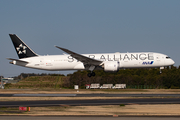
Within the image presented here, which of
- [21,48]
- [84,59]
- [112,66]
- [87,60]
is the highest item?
[21,48]

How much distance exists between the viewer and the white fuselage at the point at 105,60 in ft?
126

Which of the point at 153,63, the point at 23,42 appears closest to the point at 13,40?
the point at 23,42

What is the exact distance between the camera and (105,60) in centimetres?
3991

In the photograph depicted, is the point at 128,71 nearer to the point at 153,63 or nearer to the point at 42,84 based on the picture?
the point at 42,84

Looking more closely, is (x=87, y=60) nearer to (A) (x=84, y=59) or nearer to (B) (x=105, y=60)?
(A) (x=84, y=59)

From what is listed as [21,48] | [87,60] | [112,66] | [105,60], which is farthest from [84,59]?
[21,48]

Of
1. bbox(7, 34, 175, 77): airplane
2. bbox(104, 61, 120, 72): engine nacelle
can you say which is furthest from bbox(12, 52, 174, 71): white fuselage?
bbox(104, 61, 120, 72): engine nacelle

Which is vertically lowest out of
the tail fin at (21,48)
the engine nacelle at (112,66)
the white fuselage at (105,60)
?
the engine nacelle at (112,66)

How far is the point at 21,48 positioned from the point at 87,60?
1274 centimetres

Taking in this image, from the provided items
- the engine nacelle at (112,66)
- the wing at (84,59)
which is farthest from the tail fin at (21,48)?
the engine nacelle at (112,66)

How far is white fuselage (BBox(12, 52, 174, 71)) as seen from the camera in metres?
38.5

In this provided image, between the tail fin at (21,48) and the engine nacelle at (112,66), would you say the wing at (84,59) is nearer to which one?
the engine nacelle at (112,66)

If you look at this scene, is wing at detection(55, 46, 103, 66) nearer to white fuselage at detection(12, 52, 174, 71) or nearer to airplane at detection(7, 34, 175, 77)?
airplane at detection(7, 34, 175, 77)

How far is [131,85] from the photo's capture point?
59.5m
